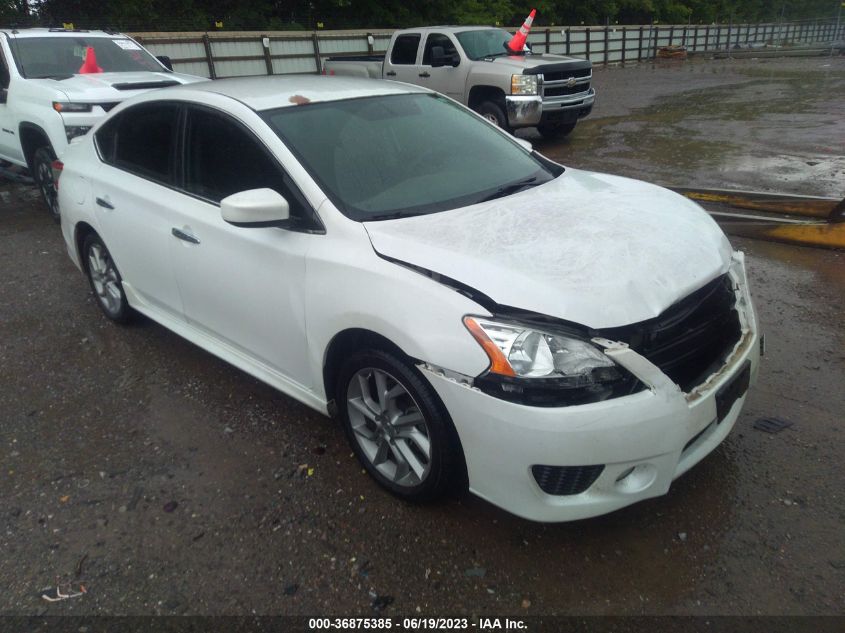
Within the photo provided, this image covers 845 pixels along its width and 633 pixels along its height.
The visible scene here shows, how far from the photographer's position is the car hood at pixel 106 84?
23.0 ft

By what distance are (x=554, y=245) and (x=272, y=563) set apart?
165cm

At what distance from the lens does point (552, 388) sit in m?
2.25

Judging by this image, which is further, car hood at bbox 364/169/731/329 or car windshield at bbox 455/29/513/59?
car windshield at bbox 455/29/513/59

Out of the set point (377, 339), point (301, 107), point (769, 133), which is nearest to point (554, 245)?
point (377, 339)

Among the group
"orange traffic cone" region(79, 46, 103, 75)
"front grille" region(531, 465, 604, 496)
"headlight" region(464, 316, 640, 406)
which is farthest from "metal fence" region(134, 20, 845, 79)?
"front grille" region(531, 465, 604, 496)

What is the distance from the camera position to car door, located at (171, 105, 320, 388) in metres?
2.98

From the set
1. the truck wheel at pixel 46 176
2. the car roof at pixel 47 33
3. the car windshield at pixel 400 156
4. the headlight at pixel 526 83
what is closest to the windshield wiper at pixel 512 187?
the car windshield at pixel 400 156

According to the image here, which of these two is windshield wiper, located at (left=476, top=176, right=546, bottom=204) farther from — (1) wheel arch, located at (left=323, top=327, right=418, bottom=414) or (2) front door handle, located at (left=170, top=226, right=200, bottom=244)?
(2) front door handle, located at (left=170, top=226, right=200, bottom=244)

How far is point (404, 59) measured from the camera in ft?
40.2

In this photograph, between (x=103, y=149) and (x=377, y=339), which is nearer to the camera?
(x=377, y=339)

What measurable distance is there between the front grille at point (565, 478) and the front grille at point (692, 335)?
18.1 inches

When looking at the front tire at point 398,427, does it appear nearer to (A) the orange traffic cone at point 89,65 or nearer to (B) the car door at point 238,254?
(B) the car door at point 238,254

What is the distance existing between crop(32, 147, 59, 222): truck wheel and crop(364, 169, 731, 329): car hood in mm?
6128

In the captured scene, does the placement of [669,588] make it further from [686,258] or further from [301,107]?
[301,107]
